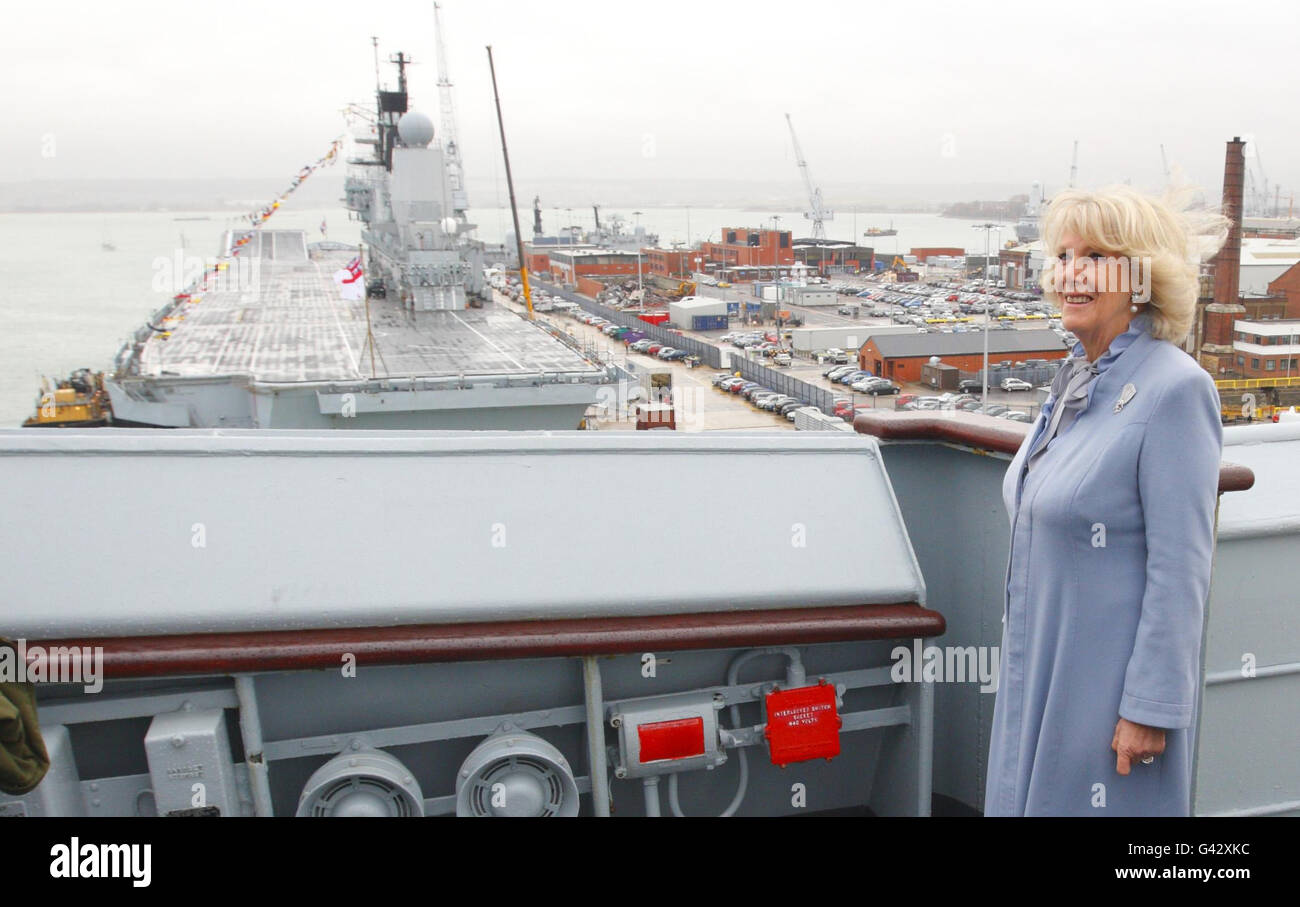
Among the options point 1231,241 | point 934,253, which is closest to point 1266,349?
point 1231,241

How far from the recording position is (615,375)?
19.1 meters

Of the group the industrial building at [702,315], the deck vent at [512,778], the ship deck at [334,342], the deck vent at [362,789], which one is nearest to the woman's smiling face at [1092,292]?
the deck vent at [512,778]

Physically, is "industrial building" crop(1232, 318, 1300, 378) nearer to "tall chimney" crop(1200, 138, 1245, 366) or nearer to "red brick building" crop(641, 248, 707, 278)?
"tall chimney" crop(1200, 138, 1245, 366)

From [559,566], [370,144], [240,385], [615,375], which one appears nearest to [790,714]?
[559,566]

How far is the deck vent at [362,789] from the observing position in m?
1.81

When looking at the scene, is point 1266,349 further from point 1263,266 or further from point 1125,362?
point 1125,362

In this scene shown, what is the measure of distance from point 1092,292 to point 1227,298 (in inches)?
1573

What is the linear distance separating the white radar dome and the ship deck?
7209mm

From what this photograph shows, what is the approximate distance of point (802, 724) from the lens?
2.07 meters

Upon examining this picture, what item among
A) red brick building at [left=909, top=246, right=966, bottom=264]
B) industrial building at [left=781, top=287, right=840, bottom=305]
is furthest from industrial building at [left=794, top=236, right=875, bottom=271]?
industrial building at [left=781, top=287, right=840, bottom=305]

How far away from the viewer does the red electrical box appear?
205 centimetres

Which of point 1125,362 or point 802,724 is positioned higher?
point 1125,362

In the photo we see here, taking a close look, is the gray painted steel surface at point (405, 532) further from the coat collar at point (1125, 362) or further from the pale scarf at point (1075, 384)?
the coat collar at point (1125, 362)
